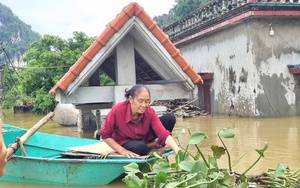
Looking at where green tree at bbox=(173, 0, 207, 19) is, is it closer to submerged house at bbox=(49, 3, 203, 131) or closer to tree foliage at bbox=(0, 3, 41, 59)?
submerged house at bbox=(49, 3, 203, 131)

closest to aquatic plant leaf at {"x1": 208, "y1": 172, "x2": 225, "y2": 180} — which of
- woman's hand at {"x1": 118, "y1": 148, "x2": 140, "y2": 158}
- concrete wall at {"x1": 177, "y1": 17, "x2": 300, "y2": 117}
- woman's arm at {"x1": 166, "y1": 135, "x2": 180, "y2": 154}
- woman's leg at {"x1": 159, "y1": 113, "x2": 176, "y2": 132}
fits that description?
woman's arm at {"x1": 166, "y1": 135, "x2": 180, "y2": 154}

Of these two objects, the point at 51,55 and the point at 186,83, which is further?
the point at 51,55

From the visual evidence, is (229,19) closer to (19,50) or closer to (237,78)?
(237,78)

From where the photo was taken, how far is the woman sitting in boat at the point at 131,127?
15.6ft

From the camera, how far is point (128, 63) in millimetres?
6984

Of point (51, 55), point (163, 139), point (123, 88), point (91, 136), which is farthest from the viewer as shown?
point (51, 55)

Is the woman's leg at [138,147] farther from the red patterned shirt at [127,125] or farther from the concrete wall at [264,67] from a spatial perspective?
the concrete wall at [264,67]

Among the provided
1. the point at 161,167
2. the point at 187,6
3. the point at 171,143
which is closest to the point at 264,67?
the point at 171,143

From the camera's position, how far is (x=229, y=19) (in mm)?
13008

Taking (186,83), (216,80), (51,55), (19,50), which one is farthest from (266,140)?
(19,50)

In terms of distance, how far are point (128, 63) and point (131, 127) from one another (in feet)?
7.25

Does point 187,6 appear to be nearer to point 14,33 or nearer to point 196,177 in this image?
point 196,177

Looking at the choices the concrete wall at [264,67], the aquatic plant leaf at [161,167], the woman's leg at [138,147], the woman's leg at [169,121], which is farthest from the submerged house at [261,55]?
the aquatic plant leaf at [161,167]

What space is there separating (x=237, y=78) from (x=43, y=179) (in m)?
9.67
